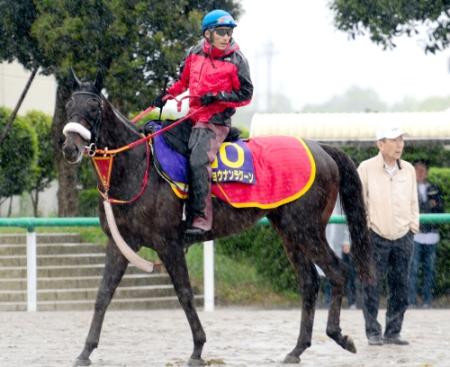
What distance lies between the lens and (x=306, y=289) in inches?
387

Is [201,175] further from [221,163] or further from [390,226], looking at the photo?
[390,226]

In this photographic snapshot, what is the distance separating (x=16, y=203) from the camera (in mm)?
27234

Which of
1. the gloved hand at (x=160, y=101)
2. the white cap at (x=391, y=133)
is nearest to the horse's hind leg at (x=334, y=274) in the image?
the white cap at (x=391, y=133)

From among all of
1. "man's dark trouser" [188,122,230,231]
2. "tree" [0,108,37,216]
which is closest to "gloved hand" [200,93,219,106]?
"man's dark trouser" [188,122,230,231]

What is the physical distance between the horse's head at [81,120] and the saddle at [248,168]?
0.56 metres

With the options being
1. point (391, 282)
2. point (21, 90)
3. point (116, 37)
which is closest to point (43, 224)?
point (116, 37)

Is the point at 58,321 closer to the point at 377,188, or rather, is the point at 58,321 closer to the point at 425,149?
the point at 377,188

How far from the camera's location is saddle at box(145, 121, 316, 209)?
30.5 feet

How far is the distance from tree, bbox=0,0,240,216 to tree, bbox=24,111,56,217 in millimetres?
6073

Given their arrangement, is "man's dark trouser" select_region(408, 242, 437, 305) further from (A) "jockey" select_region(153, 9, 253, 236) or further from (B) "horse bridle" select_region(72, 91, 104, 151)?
(B) "horse bridle" select_region(72, 91, 104, 151)

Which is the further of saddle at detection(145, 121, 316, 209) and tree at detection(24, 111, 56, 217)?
tree at detection(24, 111, 56, 217)

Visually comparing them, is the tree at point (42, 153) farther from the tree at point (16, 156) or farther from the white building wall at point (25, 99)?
the tree at point (16, 156)

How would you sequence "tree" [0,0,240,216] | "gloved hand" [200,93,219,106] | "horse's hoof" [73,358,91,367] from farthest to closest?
"tree" [0,0,240,216], "gloved hand" [200,93,219,106], "horse's hoof" [73,358,91,367]

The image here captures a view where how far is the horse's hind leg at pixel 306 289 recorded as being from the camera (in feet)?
31.4
